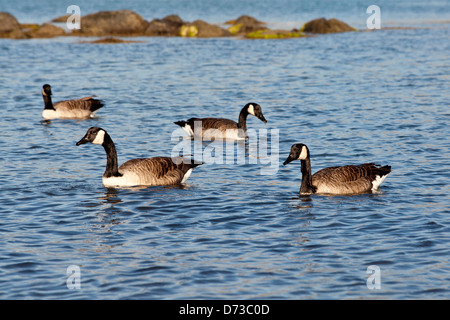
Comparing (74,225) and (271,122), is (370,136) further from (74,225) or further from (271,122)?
(74,225)

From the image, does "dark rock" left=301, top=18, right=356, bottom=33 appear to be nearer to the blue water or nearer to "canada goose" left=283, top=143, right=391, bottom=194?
the blue water

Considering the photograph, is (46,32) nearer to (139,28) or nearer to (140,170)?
(139,28)

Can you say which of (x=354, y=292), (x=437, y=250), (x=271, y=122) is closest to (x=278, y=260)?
(x=354, y=292)

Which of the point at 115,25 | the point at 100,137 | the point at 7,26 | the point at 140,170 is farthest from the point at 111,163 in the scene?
the point at 7,26

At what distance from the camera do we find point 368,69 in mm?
38594

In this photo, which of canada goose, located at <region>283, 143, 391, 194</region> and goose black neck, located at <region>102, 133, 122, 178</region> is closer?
canada goose, located at <region>283, 143, 391, 194</region>

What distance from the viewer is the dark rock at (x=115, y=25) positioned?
60.5 m

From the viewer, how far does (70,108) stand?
91.2ft

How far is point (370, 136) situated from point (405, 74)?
14640 millimetres

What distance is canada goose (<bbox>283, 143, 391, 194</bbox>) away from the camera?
1634 cm

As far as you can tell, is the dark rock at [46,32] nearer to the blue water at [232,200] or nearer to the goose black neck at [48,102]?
the blue water at [232,200]

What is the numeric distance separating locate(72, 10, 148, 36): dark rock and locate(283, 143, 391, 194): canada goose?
46.2m

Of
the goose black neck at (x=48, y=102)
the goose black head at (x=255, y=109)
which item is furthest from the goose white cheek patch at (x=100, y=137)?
the goose black neck at (x=48, y=102)

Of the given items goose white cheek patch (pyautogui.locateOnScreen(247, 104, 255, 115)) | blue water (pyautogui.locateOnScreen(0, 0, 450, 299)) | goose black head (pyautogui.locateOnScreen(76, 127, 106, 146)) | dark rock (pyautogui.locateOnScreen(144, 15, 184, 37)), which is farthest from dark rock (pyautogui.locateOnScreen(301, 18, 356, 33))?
goose black head (pyautogui.locateOnScreen(76, 127, 106, 146))
